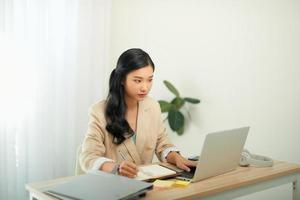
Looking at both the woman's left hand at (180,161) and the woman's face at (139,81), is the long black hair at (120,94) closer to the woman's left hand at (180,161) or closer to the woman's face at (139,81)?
the woman's face at (139,81)

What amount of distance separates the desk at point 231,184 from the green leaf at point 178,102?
1.55 meters

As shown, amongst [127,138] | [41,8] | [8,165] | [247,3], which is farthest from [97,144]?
[247,3]

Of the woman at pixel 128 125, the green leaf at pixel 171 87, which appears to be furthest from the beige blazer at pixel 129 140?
the green leaf at pixel 171 87

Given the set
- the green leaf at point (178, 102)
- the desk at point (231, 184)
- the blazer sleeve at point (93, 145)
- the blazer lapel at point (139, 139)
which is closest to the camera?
the desk at point (231, 184)

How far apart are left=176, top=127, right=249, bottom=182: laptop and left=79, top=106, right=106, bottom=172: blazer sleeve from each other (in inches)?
17.9

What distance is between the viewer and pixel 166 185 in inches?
65.7

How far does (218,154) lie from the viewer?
5.82 feet

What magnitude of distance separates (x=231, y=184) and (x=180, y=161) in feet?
1.19

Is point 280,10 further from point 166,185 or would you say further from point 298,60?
point 166,185

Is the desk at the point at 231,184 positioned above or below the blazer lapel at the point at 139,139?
below

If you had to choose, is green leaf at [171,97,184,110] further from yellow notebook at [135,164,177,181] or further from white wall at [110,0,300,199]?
yellow notebook at [135,164,177,181]

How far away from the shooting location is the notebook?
138cm

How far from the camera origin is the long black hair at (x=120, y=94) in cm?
204

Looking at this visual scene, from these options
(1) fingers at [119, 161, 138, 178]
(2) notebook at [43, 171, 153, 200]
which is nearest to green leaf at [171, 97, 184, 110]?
(1) fingers at [119, 161, 138, 178]
